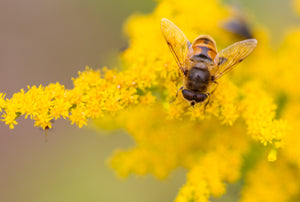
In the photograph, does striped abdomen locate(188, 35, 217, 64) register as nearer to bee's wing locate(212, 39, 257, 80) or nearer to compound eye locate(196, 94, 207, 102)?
bee's wing locate(212, 39, 257, 80)

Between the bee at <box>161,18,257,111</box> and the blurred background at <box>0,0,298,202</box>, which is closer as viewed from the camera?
the bee at <box>161,18,257,111</box>

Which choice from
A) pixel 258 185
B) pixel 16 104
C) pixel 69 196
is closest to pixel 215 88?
pixel 258 185

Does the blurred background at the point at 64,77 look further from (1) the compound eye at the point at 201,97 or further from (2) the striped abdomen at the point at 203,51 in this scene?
(1) the compound eye at the point at 201,97

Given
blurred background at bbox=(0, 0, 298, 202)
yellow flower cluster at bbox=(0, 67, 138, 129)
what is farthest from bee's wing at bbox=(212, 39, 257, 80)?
blurred background at bbox=(0, 0, 298, 202)

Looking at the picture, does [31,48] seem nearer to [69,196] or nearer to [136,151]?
[69,196]

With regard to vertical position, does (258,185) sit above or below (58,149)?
below

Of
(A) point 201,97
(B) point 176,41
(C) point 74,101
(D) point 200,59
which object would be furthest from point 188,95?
(C) point 74,101
